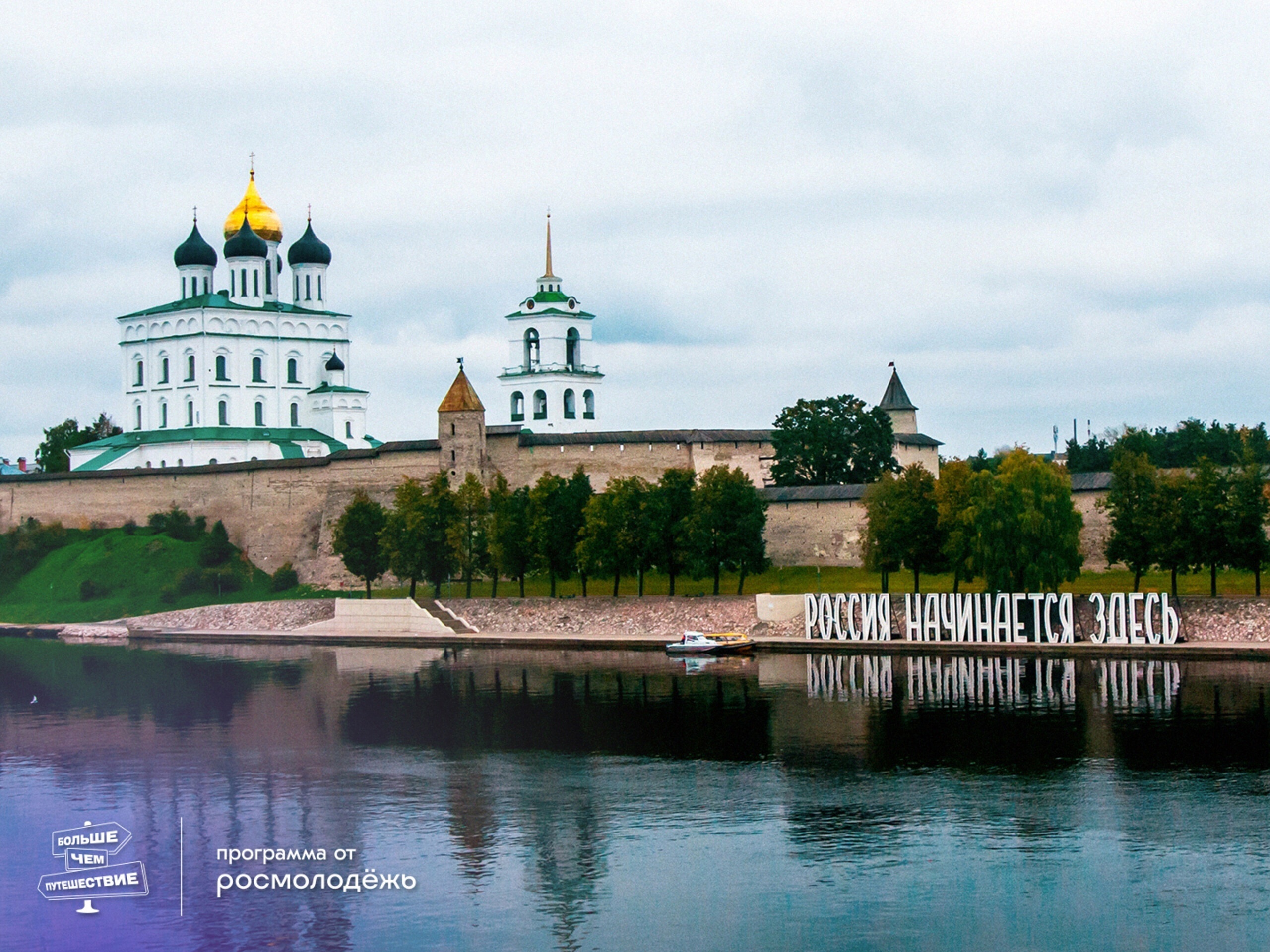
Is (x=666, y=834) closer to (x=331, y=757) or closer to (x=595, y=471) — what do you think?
(x=331, y=757)

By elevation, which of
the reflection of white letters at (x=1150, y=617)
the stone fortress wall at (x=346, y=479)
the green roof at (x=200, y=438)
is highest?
the green roof at (x=200, y=438)

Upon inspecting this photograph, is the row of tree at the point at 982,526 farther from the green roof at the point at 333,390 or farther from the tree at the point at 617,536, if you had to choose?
the green roof at the point at 333,390

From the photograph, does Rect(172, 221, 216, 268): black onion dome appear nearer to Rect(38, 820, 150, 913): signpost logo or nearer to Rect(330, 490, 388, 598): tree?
Rect(330, 490, 388, 598): tree

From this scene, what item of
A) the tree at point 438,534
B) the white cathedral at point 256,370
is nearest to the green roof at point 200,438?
the white cathedral at point 256,370

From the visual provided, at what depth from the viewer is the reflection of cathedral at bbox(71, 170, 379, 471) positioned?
6228 cm

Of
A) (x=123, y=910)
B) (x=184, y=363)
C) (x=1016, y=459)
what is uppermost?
(x=184, y=363)

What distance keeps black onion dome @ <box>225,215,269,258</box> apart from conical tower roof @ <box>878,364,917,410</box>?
22882mm

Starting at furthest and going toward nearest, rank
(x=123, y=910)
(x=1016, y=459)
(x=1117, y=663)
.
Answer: (x=1016, y=459) → (x=1117, y=663) → (x=123, y=910)

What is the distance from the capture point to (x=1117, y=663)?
33.9 metres

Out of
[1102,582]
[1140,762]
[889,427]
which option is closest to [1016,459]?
[1102,582]

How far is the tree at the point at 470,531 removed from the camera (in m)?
46.2

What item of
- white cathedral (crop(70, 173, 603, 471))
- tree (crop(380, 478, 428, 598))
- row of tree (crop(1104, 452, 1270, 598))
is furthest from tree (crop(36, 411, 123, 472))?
row of tree (crop(1104, 452, 1270, 598))

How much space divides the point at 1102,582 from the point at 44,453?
42.4 m

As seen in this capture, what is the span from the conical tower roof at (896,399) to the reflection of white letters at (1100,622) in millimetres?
20601
